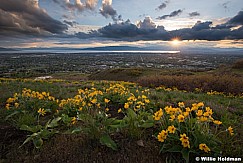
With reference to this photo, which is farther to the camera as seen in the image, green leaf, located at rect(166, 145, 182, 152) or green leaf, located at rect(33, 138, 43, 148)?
green leaf, located at rect(33, 138, 43, 148)

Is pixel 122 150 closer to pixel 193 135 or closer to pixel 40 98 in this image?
pixel 193 135

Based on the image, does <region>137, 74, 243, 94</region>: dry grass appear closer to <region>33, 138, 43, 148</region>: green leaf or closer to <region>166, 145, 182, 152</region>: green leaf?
<region>166, 145, 182, 152</region>: green leaf

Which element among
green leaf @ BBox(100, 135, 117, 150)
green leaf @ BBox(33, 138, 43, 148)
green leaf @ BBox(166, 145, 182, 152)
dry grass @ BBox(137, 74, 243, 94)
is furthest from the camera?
dry grass @ BBox(137, 74, 243, 94)

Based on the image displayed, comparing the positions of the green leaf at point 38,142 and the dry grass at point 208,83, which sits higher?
the green leaf at point 38,142

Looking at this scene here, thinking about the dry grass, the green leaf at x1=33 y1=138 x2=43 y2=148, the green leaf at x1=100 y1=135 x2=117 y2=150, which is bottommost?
the dry grass

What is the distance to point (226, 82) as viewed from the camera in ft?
44.7

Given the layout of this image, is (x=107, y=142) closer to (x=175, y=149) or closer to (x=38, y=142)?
(x=175, y=149)

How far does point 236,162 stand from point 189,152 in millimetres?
737

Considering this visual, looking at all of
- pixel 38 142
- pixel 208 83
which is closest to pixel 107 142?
pixel 38 142

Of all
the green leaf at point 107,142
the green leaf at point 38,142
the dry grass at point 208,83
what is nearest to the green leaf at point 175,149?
the green leaf at point 107,142

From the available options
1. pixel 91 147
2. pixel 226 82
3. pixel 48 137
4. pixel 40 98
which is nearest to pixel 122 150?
pixel 91 147

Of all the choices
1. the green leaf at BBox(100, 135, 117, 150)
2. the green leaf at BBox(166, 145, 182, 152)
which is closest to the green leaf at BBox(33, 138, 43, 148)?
the green leaf at BBox(100, 135, 117, 150)

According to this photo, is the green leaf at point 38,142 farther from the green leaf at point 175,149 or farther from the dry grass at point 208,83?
the dry grass at point 208,83

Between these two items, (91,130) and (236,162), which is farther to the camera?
(91,130)
